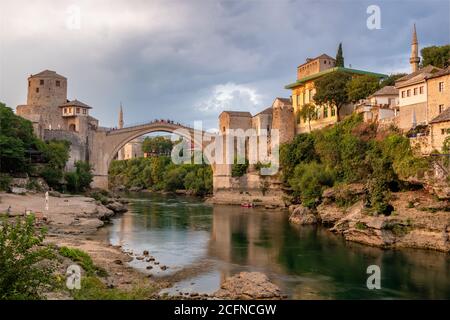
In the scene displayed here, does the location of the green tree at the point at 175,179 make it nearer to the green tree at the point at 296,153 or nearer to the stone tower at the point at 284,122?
the stone tower at the point at 284,122

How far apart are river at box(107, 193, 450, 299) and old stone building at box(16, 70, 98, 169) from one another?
1418 centimetres

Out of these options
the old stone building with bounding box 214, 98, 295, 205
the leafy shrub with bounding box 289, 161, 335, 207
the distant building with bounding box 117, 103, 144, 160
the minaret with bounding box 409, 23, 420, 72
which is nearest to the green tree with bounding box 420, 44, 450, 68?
the minaret with bounding box 409, 23, 420, 72

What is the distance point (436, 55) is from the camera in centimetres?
3459

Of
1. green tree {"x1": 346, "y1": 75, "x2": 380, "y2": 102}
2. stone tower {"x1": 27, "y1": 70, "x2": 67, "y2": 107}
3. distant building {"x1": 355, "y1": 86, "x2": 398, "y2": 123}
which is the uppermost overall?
stone tower {"x1": 27, "y1": 70, "x2": 67, "y2": 107}

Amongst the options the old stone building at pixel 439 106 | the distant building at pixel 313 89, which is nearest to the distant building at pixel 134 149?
the distant building at pixel 313 89

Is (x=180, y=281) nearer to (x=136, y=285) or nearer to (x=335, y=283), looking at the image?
(x=136, y=285)

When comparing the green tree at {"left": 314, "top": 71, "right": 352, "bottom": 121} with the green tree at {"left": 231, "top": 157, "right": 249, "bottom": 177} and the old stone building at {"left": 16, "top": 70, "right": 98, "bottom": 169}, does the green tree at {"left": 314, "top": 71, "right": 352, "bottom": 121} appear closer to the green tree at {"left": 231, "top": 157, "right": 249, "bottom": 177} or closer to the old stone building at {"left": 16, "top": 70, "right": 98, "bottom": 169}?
the green tree at {"left": 231, "top": 157, "right": 249, "bottom": 177}

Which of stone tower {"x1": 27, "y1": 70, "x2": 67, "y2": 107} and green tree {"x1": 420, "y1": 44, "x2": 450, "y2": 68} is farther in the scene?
stone tower {"x1": 27, "y1": 70, "x2": 67, "y2": 107}

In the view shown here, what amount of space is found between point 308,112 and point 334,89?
4.71 metres

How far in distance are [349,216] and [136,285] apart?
13.6 m

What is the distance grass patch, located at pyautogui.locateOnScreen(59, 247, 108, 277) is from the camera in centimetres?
1423

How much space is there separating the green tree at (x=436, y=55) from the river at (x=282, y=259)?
1666 centimetres

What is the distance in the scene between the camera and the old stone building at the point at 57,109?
133ft

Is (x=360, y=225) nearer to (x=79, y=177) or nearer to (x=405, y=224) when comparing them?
(x=405, y=224)
